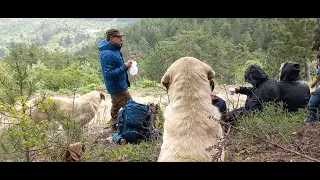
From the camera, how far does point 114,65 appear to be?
273 inches

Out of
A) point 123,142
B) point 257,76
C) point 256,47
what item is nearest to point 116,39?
point 123,142

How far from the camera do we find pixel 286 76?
632cm

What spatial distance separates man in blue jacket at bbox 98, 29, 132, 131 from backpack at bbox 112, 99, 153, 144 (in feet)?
3.05

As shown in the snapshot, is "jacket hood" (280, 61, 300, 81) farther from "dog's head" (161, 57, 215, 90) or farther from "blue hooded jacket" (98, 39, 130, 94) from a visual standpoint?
"dog's head" (161, 57, 215, 90)

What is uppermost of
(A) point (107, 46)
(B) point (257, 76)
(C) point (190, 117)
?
(A) point (107, 46)

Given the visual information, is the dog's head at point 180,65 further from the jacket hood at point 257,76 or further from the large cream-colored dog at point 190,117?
the jacket hood at point 257,76

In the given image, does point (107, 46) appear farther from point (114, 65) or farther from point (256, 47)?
point (256, 47)

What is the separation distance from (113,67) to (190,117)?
3917mm

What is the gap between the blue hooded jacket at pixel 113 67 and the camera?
22.3ft

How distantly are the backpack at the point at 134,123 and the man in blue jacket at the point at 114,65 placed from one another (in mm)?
931

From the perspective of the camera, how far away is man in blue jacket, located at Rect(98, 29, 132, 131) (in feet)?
22.3

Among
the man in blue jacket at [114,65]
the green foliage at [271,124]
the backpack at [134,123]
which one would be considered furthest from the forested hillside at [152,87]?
the man in blue jacket at [114,65]

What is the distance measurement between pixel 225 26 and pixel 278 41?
78.2 feet
